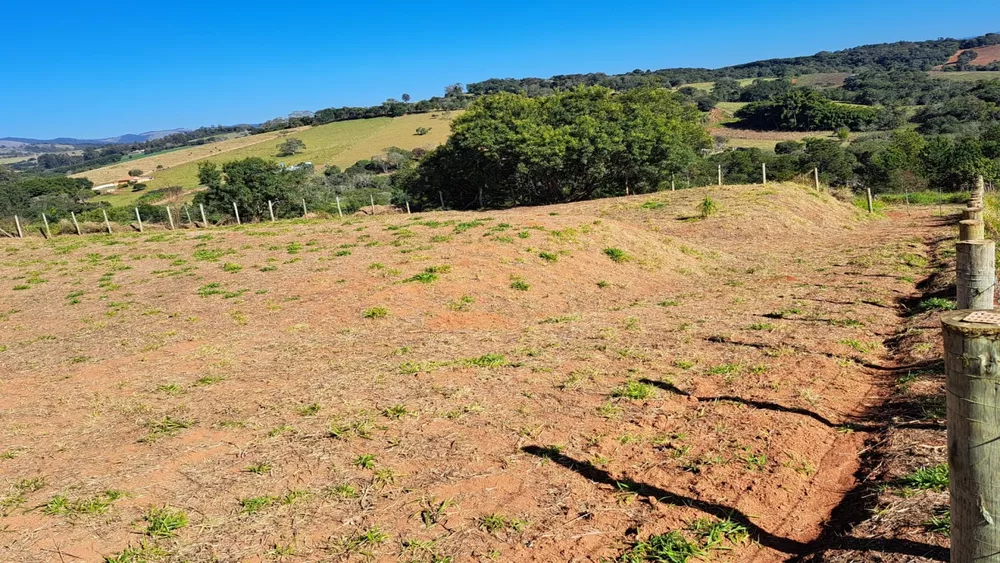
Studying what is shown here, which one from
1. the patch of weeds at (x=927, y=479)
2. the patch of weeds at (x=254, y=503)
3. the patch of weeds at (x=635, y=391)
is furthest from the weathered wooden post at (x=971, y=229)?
the patch of weeds at (x=254, y=503)

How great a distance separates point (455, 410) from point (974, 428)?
4.09m

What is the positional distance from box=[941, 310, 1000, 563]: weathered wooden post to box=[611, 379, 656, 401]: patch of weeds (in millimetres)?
3331

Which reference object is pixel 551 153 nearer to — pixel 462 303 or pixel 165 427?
pixel 462 303

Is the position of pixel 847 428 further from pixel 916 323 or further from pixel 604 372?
pixel 916 323

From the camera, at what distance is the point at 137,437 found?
5254mm

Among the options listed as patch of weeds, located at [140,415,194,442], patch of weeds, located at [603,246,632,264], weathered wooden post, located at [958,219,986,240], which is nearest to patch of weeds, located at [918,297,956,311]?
weathered wooden post, located at [958,219,986,240]

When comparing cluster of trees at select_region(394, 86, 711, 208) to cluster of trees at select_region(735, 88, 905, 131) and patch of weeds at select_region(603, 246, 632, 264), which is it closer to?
patch of weeds at select_region(603, 246, 632, 264)

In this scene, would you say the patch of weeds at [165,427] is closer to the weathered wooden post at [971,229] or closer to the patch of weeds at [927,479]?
the patch of weeds at [927,479]

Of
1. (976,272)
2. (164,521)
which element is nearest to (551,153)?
(976,272)

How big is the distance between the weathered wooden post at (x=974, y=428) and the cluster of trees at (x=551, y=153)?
94.9 feet

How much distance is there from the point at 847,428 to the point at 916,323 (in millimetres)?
3574

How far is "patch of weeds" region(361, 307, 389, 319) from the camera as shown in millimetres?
9148

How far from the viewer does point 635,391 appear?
17.9ft

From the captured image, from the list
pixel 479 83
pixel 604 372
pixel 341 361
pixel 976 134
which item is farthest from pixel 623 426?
pixel 479 83
